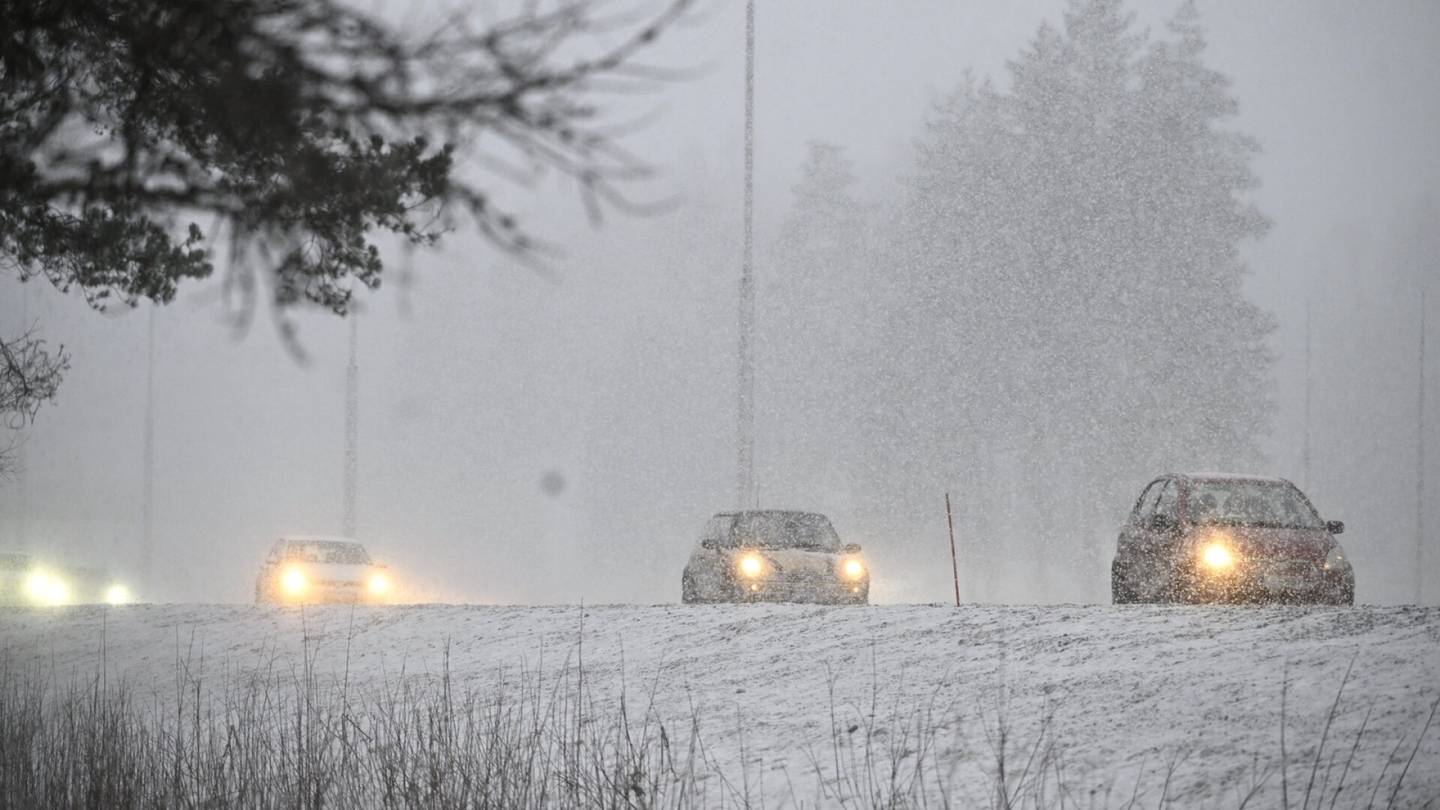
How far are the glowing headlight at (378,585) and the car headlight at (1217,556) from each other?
1258 centimetres

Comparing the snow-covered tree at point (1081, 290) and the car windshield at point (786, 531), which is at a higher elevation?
the snow-covered tree at point (1081, 290)

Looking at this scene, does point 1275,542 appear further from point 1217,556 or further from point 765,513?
point 765,513

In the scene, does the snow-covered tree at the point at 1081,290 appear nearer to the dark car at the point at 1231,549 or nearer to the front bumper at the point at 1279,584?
the dark car at the point at 1231,549

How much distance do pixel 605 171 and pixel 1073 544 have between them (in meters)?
34.7

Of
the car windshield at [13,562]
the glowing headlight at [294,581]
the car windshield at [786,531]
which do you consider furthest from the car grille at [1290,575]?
the car windshield at [13,562]

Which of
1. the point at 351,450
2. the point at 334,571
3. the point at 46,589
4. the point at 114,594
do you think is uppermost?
the point at 351,450

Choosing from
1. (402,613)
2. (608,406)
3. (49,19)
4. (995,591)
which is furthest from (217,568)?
(49,19)

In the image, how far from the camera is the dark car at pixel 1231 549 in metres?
12.6

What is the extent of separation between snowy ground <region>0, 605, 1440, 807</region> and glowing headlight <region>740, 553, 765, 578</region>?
14.8 ft

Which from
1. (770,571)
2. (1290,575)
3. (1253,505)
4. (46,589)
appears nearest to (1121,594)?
(1253,505)

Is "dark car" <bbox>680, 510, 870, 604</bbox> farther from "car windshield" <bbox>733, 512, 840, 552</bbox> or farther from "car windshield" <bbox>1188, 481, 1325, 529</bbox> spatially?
"car windshield" <bbox>1188, 481, 1325, 529</bbox>

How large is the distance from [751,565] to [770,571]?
24 centimetres

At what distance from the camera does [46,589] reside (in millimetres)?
28750

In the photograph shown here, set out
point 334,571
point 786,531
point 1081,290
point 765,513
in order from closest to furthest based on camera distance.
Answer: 1. point 765,513
2. point 786,531
3. point 334,571
4. point 1081,290
